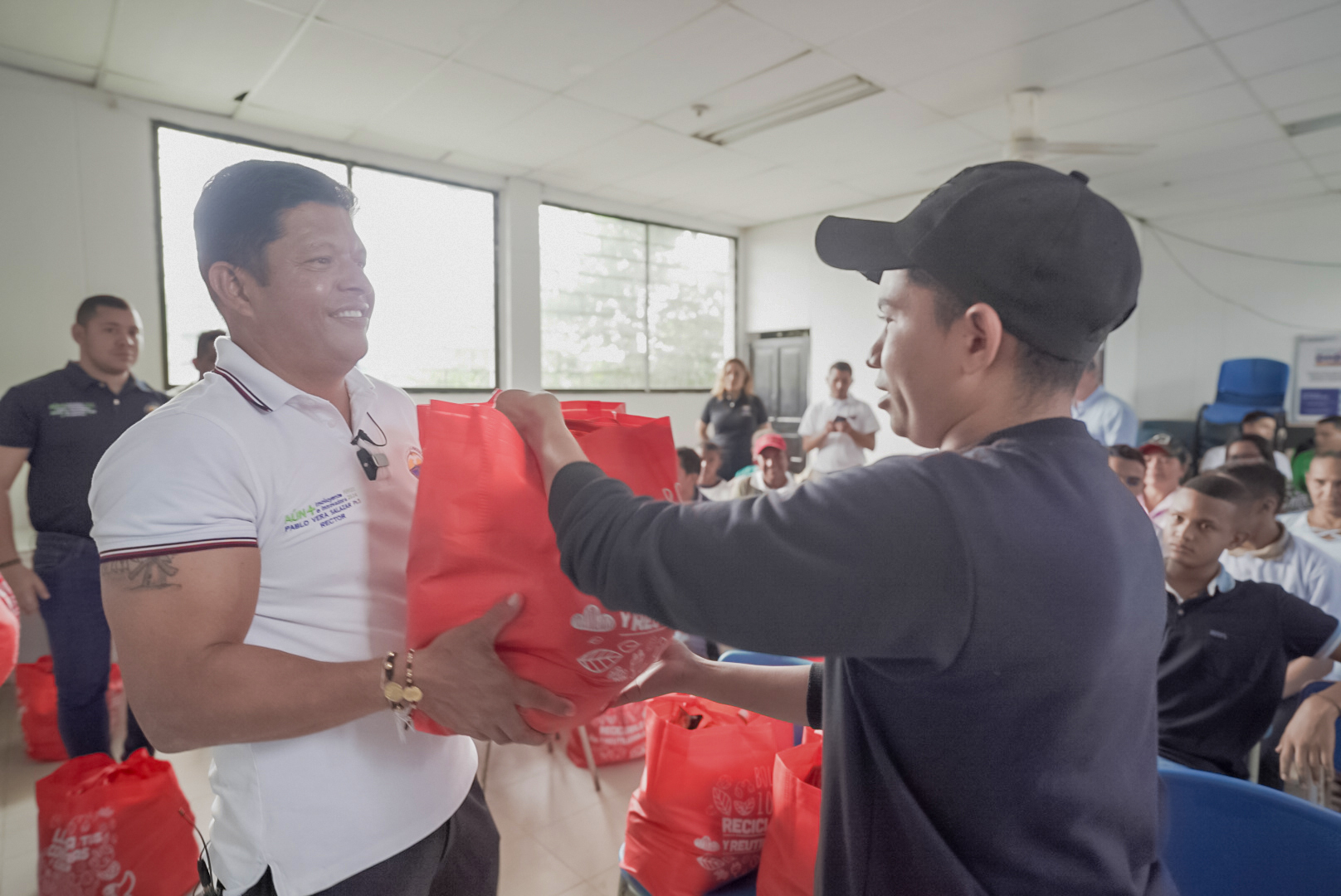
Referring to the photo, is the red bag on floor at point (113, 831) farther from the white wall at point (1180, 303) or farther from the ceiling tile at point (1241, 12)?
the white wall at point (1180, 303)

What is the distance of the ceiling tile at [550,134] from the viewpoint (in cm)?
466

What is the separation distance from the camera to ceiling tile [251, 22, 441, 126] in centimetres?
367

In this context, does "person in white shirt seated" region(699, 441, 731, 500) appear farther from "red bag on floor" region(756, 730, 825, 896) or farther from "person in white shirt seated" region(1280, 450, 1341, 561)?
"red bag on floor" region(756, 730, 825, 896)

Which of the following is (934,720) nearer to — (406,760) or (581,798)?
(406,760)

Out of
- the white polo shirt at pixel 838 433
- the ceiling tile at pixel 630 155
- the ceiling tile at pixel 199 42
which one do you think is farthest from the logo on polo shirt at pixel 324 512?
the ceiling tile at pixel 630 155

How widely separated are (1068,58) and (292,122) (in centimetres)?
476

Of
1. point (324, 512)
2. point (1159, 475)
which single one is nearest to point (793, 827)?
point (324, 512)

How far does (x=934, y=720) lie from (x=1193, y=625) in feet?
5.42

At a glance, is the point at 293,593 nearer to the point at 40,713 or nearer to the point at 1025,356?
the point at 1025,356

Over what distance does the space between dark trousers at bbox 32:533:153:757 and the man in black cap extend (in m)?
2.56

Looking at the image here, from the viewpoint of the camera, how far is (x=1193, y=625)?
1852mm

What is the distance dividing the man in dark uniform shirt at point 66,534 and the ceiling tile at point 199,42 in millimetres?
1689

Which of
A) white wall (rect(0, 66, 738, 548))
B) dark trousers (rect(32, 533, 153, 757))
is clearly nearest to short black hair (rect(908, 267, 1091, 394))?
dark trousers (rect(32, 533, 153, 757))

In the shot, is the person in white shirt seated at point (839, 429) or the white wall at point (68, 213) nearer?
the white wall at point (68, 213)
